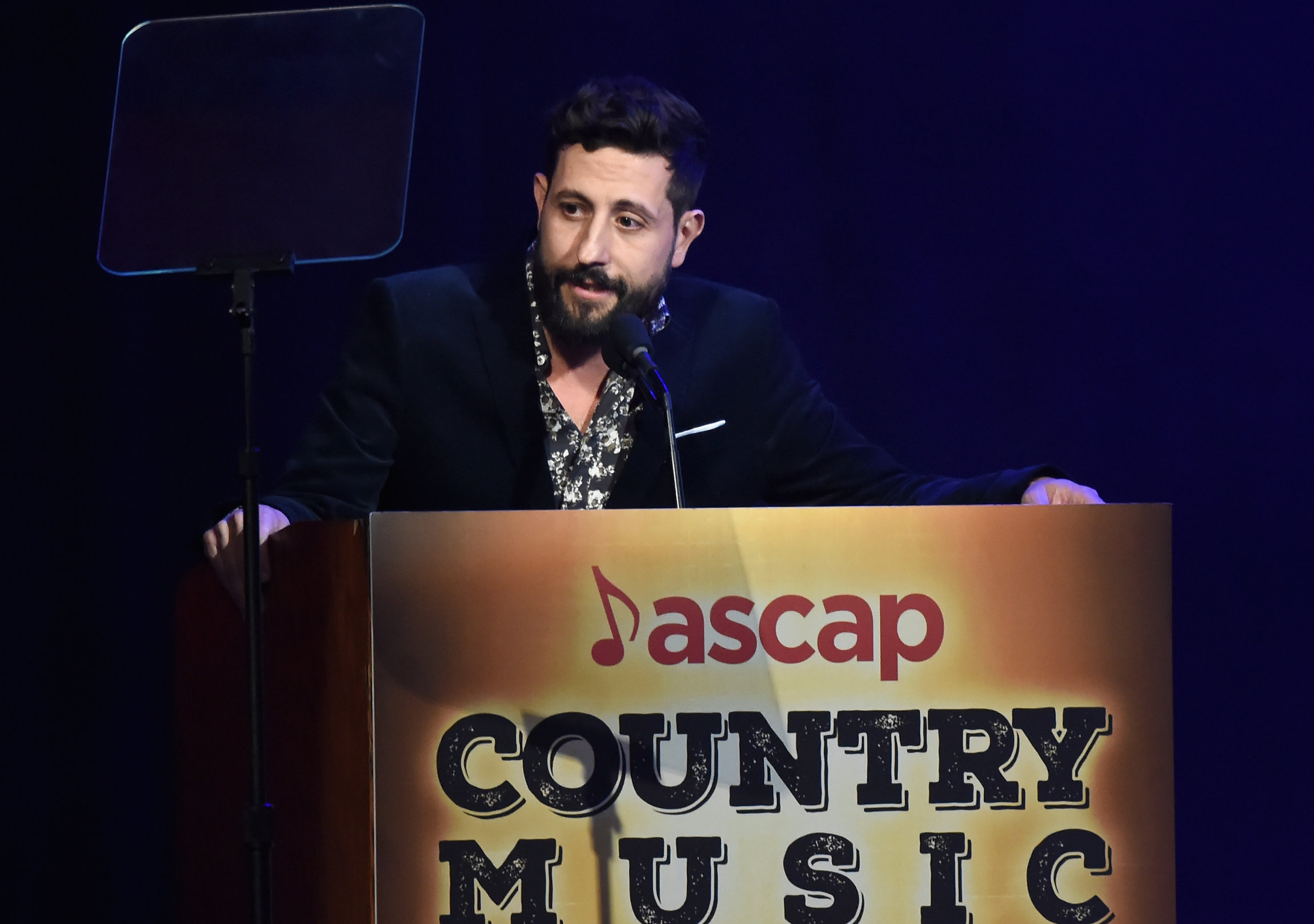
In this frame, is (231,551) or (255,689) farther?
(231,551)

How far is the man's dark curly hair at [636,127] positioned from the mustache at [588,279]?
0.16 metres

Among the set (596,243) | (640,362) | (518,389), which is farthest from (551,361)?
(640,362)

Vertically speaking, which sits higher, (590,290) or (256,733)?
(590,290)

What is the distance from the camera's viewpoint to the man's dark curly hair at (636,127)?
1.81 m

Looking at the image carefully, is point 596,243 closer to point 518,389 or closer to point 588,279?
point 588,279

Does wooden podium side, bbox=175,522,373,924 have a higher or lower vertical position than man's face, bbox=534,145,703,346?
lower

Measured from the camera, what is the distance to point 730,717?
109 cm

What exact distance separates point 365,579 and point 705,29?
5.08 ft

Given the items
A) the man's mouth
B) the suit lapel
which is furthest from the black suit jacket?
the man's mouth

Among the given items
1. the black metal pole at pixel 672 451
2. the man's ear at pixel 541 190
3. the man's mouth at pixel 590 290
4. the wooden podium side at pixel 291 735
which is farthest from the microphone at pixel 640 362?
the man's ear at pixel 541 190

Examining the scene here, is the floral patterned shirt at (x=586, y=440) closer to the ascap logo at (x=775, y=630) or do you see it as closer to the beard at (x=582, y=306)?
the beard at (x=582, y=306)

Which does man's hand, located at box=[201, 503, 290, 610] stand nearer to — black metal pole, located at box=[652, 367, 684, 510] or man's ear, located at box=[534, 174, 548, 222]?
black metal pole, located at box=[652, 367, 684, 510]

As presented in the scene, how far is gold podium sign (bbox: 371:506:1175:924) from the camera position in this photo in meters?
1.06

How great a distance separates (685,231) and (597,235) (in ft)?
0.65
